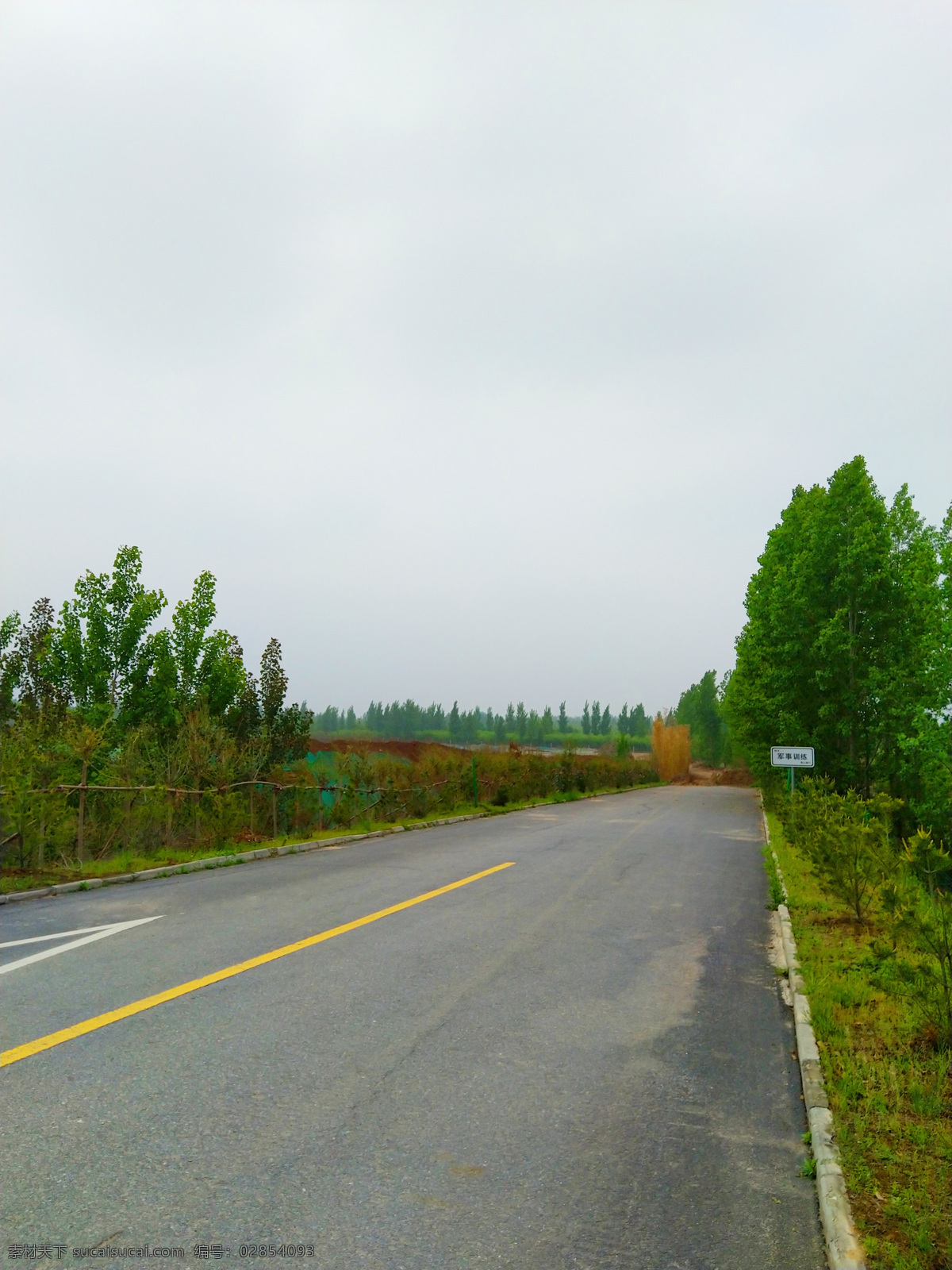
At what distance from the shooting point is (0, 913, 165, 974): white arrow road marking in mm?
7227

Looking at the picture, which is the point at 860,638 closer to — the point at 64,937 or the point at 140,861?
the point at 140,861

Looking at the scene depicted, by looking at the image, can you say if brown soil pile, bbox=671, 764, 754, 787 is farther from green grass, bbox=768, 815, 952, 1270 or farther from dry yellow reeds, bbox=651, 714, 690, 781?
green grass, bbox=768, 815, 952, 1270

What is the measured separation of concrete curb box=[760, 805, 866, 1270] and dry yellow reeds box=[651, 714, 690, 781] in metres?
88.4

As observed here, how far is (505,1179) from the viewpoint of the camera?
150 inches

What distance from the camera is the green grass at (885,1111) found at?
3412 mm

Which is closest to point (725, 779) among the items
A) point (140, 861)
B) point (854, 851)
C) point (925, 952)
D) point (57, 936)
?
point (140, 861)

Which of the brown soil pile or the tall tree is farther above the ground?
the tall tree

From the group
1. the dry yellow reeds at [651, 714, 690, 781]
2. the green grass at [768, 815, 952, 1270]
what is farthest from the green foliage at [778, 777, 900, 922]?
the dry yellow reeds at [651, 714, 690, 781]

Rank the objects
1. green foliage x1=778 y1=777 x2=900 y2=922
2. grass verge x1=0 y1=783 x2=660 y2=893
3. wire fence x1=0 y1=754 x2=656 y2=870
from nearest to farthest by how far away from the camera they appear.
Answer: green foliage x1=778 y1=777 x2=900 y2=922 → grass verge x1=0 y1=783 x2=660 y2=893 → wire fence x1=0 y1=754 x2=656 y2=870

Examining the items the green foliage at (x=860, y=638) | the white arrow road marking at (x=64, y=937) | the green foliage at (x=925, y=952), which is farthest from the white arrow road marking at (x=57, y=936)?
the green foliage at (x=860, y=638)

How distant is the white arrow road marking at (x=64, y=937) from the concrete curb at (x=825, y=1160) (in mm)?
6275

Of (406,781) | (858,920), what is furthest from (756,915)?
(406,781)

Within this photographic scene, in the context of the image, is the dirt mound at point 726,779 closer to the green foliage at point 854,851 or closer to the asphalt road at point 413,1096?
the green foliage at point 854,851

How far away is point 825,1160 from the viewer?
404 centimetres
